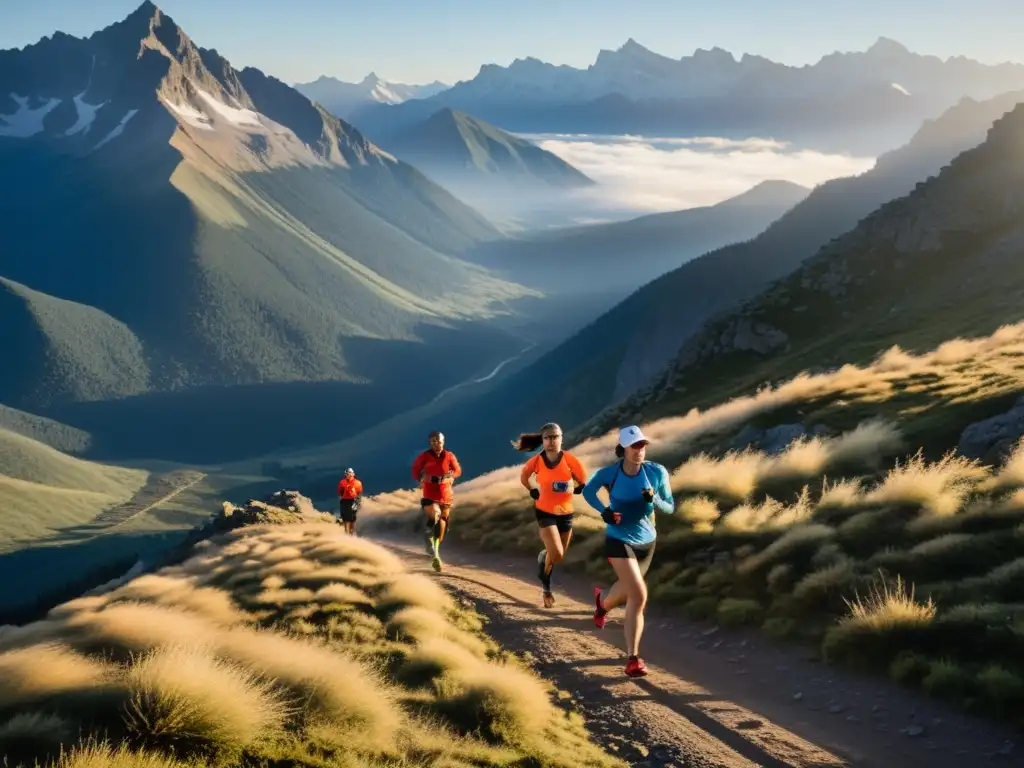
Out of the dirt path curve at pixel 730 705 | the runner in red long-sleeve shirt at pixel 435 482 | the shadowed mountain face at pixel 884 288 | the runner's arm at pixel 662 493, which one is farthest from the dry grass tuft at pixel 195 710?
the shadowed mountain face at pixel 884 288

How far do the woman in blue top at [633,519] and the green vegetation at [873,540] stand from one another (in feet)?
9.73

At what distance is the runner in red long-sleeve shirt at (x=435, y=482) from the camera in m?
20.2

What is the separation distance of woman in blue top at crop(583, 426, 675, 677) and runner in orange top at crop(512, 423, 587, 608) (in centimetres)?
254

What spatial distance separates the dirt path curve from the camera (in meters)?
8.73

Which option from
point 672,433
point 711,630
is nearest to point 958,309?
point 672,433

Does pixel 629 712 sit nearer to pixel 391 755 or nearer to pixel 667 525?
pixel 391 755

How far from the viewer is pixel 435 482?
66.5 ft

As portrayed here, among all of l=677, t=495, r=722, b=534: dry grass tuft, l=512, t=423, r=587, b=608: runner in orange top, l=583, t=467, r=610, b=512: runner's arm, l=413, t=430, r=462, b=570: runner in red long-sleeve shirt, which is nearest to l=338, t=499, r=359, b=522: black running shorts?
Result: l=413, t=430, r=462, b=570: runner in red long-sleeve shirt

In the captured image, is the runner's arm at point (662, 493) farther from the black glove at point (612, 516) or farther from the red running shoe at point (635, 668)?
the red running shoe at point (635, 668)

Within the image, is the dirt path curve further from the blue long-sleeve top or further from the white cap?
the white cap

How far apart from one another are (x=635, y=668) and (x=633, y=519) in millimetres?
2257

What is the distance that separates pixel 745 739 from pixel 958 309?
179 ft

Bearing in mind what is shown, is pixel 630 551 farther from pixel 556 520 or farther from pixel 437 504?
pixel 437 504

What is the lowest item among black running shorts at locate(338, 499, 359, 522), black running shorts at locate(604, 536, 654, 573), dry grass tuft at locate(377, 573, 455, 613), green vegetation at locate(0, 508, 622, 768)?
black running shorts at locate(338, 499, 359, 522)
